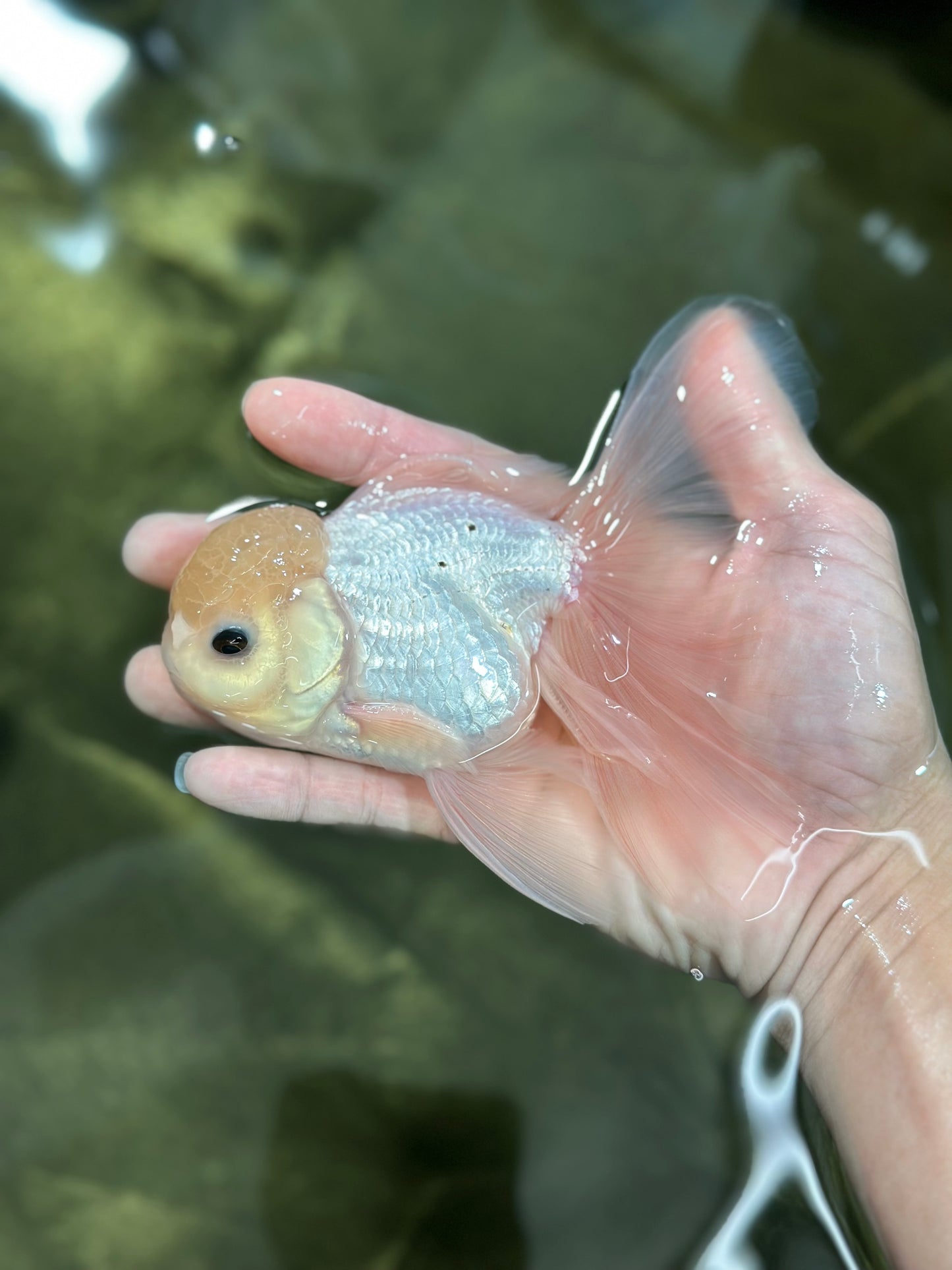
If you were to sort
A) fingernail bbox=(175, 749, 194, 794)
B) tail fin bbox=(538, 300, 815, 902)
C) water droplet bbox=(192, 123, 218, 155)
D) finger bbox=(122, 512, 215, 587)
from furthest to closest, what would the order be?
water droplet bbox=(192, 123, 218, 155)
finger bbox=(122, 512, 215, 587)
fingernail bbox=(175, 749, 194, 794)
tail fin bbox=(538, 300, 815, 902)

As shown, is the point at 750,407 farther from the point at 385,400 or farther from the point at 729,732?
the point at 385,400

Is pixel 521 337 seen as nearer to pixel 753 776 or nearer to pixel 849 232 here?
pixel 849 232

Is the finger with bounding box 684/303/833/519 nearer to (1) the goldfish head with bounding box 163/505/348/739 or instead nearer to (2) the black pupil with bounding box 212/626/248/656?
(1) the goldfish head with bounding box 163/505/348/739

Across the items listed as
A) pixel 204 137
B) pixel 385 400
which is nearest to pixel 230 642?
pixel 385 400

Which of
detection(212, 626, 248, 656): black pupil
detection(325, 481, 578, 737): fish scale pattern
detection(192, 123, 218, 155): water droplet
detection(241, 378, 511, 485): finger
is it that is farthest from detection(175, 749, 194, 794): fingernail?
detection(192, 123, 218, 155): water droplet

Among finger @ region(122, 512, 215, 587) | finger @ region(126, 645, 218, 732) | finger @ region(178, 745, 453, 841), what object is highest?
finger @ region(122, 512, 215, 587)

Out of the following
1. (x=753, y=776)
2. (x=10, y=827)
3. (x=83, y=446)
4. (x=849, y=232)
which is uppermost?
(x=849, y=232)

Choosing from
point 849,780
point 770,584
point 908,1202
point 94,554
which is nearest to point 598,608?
point 770,584
